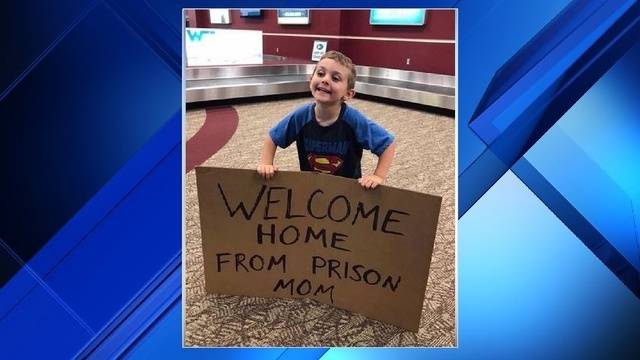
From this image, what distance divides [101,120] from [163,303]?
0.55 m

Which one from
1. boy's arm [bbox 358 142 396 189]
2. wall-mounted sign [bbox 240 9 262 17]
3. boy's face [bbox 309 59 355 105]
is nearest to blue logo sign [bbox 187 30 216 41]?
wall-mounted sign [bbox 240 9 262 17]

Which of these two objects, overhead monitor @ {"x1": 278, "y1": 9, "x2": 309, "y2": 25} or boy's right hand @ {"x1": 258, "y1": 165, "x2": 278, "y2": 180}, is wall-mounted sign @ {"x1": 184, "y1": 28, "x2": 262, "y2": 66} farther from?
boy's right hand @ {"x1": 258, "y1": 165, "x2": 278, "y2": 180}

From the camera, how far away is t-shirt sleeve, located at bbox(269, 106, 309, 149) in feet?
4.33

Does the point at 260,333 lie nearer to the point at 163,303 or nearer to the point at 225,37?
the point at 163,303

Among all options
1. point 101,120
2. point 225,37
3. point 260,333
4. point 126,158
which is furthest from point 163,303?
point 225,37

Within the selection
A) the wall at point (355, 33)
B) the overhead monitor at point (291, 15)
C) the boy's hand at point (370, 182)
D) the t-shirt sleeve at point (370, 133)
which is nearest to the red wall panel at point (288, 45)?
the wall at point (355, 33)

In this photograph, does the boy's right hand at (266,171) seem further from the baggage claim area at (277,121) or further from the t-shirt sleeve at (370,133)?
the t-shirt sleeve at (370,133)

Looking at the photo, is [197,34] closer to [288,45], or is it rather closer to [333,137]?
[333,137]

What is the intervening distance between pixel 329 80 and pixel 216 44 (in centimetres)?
43

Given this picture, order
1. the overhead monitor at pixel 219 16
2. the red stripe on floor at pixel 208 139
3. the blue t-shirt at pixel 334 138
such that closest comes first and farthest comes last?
the overhead monitor at pixel 219 16, the red stripe on floor at pixel 208 139, the blue t-shirt at pixel 334 138

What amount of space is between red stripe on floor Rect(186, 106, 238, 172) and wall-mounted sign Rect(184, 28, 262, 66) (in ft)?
0.63

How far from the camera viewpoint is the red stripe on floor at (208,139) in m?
1.18

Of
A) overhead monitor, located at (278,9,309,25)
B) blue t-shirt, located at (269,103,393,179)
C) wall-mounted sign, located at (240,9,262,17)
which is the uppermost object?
Answer: overhead monitor, located at (278,9,309,25)

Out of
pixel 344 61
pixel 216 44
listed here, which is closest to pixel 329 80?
pixel 344 61
